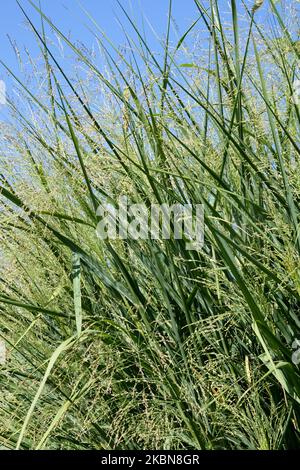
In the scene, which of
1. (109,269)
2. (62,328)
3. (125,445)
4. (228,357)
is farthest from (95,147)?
(125,445)

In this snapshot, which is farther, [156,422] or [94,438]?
[94,438]

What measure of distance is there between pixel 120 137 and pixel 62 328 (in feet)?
1.58

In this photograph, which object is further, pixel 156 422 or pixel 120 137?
pixel 120 137

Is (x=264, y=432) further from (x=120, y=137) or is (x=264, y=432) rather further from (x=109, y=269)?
(x=120, y=137)

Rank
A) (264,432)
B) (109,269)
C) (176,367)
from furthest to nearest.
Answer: (109,269)
(176,367)
(264,432)

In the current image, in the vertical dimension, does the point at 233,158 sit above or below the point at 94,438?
above

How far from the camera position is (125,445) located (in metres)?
1.74

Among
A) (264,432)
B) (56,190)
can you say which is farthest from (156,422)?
(56,190)

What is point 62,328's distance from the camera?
1828 mm

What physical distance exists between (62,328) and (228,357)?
44 centimetres

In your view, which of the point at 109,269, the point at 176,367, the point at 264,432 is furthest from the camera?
the point at 109,269
